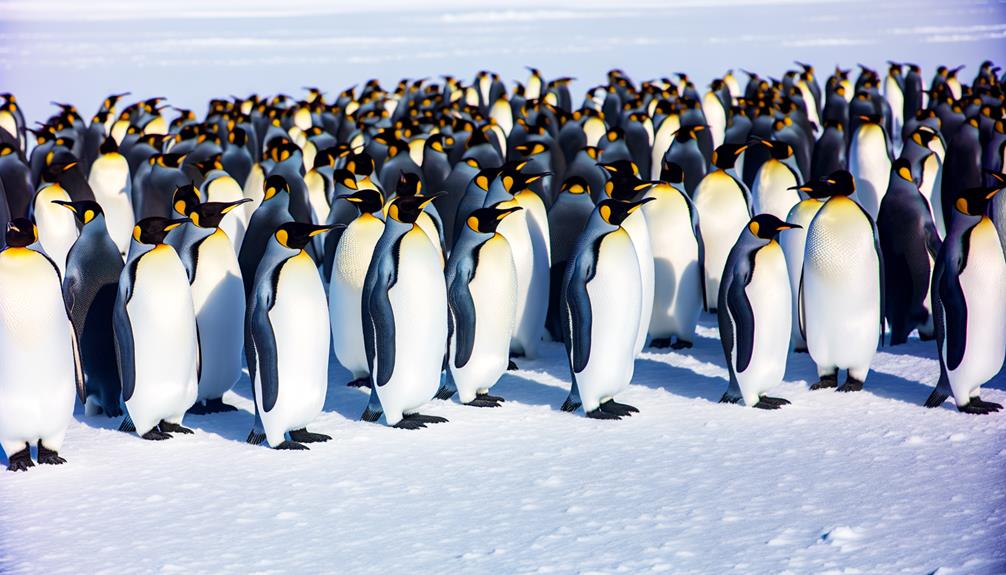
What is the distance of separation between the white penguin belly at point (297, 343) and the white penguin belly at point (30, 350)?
77cm

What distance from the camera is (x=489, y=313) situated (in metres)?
4.95

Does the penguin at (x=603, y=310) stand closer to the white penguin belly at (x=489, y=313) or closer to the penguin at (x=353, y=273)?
the white penguin belly at (x=489, y=313)

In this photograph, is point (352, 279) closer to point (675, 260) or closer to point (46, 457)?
point (46, 457)

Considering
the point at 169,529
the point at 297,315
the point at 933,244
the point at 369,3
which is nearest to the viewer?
the point at 169,529

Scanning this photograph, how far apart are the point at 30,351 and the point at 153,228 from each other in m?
0.68

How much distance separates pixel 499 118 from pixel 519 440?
972 cm

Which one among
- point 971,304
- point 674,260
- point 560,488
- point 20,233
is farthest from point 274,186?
point 971,304

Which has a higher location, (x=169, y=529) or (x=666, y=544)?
(x=666, y=544)

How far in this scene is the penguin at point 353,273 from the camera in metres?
4.99

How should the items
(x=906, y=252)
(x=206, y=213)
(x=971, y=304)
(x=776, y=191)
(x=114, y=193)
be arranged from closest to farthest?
(x=971, y=304) → (x=206, y=213) → (x=906, y=252) → (x=776, y=191) → (x=114, y=193)

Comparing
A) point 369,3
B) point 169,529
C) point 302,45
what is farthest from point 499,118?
point 369,3

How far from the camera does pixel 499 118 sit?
13.7 meters

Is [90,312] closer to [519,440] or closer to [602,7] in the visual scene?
[519,440]

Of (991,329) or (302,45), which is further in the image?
(302,45)
